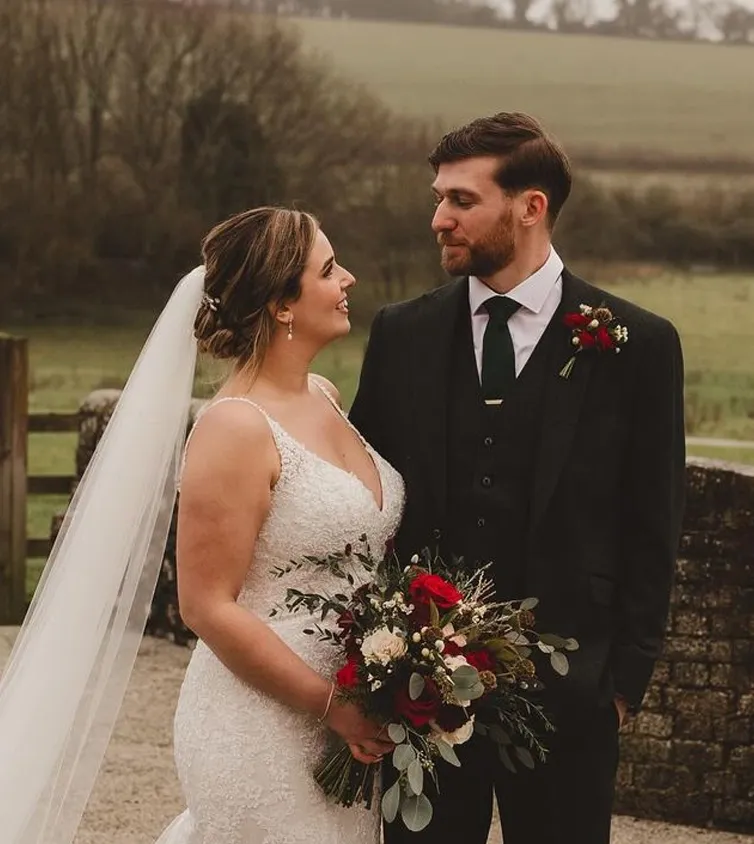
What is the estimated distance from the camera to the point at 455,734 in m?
3.04

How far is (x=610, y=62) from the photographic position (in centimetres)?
1162

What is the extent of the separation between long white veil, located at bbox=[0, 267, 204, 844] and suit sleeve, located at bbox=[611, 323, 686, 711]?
39.3 inches

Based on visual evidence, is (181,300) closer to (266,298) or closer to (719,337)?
(266,298)

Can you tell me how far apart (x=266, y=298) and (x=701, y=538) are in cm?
270

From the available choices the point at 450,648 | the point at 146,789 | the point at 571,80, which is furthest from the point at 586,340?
the point at 571,80

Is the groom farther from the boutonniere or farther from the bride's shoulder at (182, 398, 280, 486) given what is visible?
the bride's shoulder at (182, 398, 280, 486)

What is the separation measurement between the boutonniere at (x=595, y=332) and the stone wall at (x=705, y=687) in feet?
7.29

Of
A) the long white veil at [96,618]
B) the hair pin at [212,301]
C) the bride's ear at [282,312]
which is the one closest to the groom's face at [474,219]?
the bride's ear at [282,312]

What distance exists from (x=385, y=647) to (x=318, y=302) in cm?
77

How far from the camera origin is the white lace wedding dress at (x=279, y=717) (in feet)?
10.6

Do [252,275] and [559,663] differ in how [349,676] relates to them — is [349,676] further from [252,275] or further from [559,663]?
[252,275]

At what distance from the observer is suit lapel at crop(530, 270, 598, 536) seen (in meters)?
3.26

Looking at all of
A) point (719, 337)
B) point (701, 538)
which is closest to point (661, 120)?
point (719, 337)

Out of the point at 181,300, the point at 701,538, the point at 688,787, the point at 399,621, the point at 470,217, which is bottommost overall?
the point at 688,787
